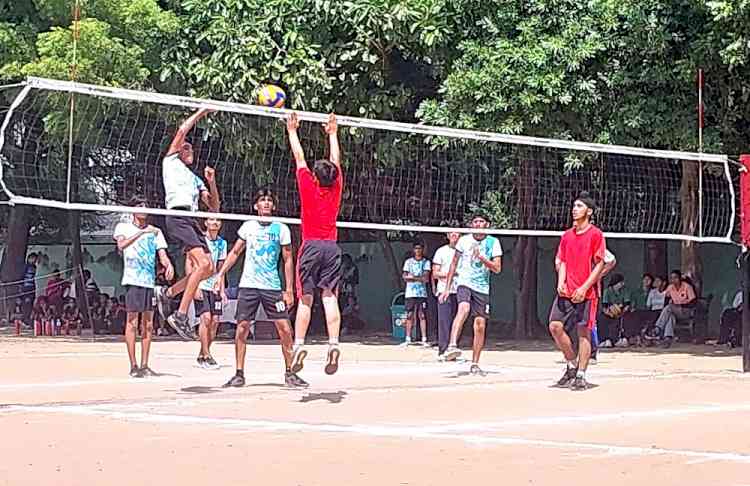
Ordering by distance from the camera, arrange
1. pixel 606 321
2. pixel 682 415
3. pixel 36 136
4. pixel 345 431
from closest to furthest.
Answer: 1. pixel 345 431
2. pixel 682 415
3. pixel 36 136
4. pixel 606 321

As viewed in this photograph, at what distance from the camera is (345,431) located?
970 centimetres

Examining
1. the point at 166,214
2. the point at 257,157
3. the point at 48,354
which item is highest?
the point at 257,157

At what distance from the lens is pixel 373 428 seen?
32.4 feet

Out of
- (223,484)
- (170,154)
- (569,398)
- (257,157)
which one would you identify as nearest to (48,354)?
(257,157)

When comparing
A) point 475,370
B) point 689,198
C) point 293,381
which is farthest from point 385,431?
point 689,198

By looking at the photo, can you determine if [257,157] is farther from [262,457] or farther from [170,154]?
[262,457]

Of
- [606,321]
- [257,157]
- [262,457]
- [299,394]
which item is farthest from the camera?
[606,321]

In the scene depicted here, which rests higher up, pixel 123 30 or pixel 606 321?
pixel 123 30

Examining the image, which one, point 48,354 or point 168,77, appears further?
point 168,77

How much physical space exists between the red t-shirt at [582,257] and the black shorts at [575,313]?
0.11 metres

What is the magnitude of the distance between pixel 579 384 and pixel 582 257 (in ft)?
4.31

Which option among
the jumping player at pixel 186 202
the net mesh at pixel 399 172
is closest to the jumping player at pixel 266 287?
the jumping player at pixel 186 202

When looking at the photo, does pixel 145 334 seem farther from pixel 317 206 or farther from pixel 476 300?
pixel 476 300

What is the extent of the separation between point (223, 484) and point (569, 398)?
Result: 5766 mm
